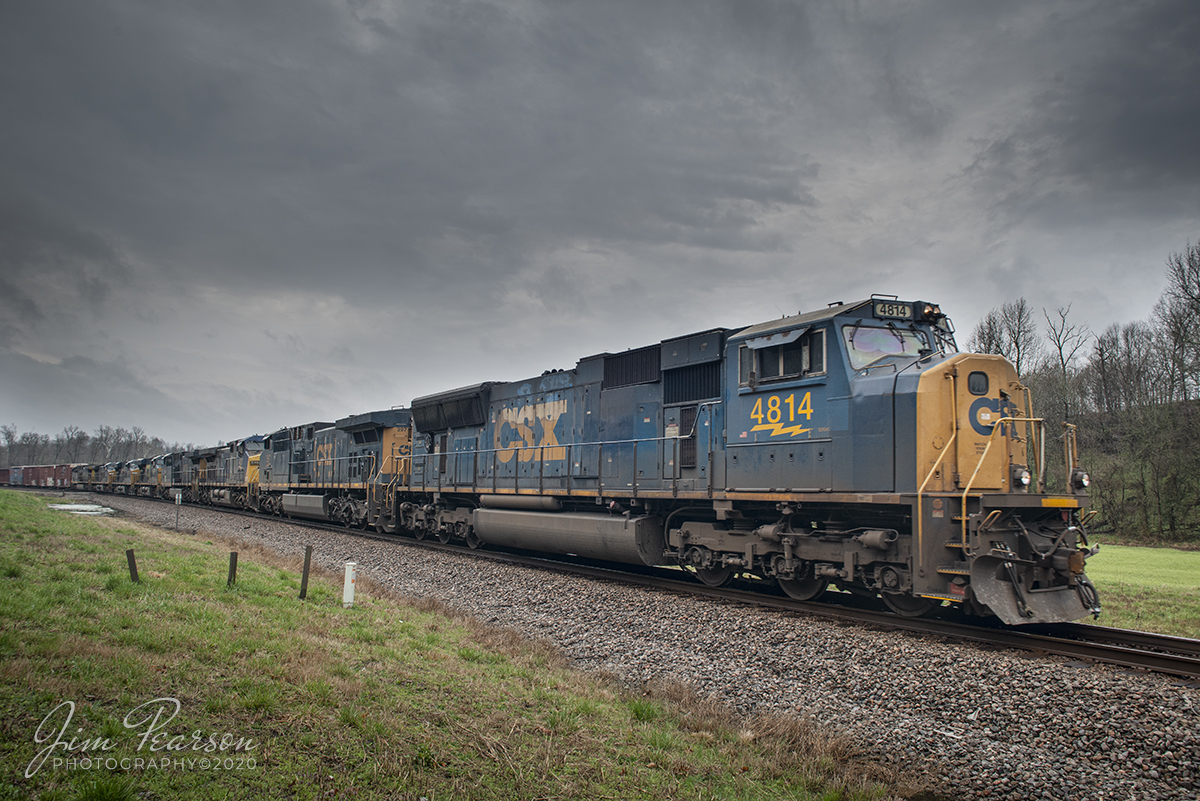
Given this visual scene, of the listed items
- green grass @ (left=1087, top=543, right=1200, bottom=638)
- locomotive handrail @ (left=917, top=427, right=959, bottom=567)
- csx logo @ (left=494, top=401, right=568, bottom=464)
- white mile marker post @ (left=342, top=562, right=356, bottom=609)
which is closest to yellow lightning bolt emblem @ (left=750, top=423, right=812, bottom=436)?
locomotive handrail @ (left=917, top=427, right=959, bottom=567)

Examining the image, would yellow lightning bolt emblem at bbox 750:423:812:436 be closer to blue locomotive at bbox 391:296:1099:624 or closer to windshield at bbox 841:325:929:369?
blue locomotive at bbox 391:296:1099:624

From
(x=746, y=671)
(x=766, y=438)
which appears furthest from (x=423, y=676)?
(x=766, y=438)

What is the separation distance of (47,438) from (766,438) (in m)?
209

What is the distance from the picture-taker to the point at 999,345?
31.0 m

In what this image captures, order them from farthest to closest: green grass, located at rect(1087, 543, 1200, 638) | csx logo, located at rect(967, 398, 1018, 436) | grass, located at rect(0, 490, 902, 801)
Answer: green grass, located at rect(1087, 543, 1200, 638), csx logo, located at rect(967, 398, 1018, 436), grass, located at rect(0, 490, 902, 801)

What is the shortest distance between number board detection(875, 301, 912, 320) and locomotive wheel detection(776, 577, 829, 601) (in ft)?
12.5

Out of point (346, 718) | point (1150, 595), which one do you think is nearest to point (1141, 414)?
point (1150, 595)

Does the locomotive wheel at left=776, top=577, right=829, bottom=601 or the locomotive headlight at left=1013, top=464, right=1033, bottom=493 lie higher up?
the locomotive headlight at left=1013, top=464, right=1033, bottom=493

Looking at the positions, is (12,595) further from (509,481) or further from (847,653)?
(509,481)

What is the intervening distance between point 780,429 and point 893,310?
7.49ft

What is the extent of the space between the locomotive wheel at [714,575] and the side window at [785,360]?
3.10 metres

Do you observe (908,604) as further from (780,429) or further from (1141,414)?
(1141,414)

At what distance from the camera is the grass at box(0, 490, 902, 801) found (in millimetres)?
3689

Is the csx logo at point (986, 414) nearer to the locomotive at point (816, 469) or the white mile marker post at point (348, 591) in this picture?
the locomotive at point (816, 469)
